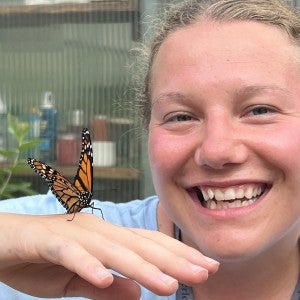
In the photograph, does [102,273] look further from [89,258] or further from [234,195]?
[234,195]

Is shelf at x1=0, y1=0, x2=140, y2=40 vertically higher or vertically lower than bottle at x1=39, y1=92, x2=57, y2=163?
higher

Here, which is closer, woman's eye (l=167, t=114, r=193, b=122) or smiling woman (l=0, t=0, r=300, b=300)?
smiling woman (l=0, t=0, r=300, b=300)

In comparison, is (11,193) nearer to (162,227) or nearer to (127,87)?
(127,87)

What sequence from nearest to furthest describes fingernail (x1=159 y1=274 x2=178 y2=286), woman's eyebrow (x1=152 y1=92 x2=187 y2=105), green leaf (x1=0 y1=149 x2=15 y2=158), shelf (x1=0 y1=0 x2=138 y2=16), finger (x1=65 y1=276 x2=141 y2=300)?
1. fingernail (x1=159 y1=274 x2=178 y2=286)
2. finger (x1=65 y1=276 x2=141 y2=300)
3. woman's eyebrow (x1=152 y1=92 x2=187 y2=105)
4. green leaf (x1=0 y1=149 x2=15 y2=158)
5. shelf (x1=0 y1=0 x2=138 y2=16)

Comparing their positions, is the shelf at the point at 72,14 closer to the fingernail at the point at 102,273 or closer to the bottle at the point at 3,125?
the bottle at the point at 3,125

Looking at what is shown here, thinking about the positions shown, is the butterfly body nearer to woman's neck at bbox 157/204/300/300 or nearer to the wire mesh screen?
woman's neck at bbox 157/204/300/300

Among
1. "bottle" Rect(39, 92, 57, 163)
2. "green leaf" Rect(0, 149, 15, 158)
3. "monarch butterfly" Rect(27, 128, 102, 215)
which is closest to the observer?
"monarch butterfly" Rect(27, 128, 102, 215)

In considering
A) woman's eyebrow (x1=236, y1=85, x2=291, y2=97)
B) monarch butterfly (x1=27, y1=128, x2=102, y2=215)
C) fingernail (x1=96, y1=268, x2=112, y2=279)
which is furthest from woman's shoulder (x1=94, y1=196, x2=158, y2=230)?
fingernail (x1=96, y1=268, x2=112, y2=279)

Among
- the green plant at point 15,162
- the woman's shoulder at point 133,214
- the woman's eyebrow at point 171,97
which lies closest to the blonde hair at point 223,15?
the woman's eyebrow at point 171,97
